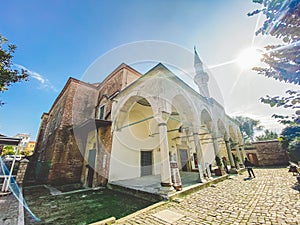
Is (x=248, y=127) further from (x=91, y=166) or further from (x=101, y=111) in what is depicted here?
(x=91, y=166)

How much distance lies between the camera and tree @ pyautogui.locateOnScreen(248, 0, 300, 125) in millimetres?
2059

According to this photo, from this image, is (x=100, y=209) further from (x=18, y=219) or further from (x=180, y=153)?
(x=180, y=153)

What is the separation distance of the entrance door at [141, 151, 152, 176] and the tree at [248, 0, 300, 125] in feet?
28.4

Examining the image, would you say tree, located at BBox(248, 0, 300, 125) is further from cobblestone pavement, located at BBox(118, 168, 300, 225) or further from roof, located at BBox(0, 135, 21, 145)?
roof, located at BBox(0, 135, 21, 145)

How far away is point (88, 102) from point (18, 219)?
10.3 meters

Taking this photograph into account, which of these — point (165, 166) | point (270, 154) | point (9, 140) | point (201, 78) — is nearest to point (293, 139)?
point (165, 166)

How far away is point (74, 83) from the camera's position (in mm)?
12312

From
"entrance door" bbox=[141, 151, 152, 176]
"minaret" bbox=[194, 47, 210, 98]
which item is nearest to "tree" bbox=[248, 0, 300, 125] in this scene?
"entrance door" bbox=[141, 151, 152, 176]

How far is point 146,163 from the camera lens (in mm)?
10031

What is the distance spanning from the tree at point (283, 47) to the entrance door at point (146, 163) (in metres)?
8.65

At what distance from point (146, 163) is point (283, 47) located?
9547mm

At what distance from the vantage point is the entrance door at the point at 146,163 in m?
9.77

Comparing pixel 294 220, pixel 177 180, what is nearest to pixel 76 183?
pixel 177 180

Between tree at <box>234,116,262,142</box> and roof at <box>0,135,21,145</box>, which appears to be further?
tree at <box>234,116,262,142</box>
